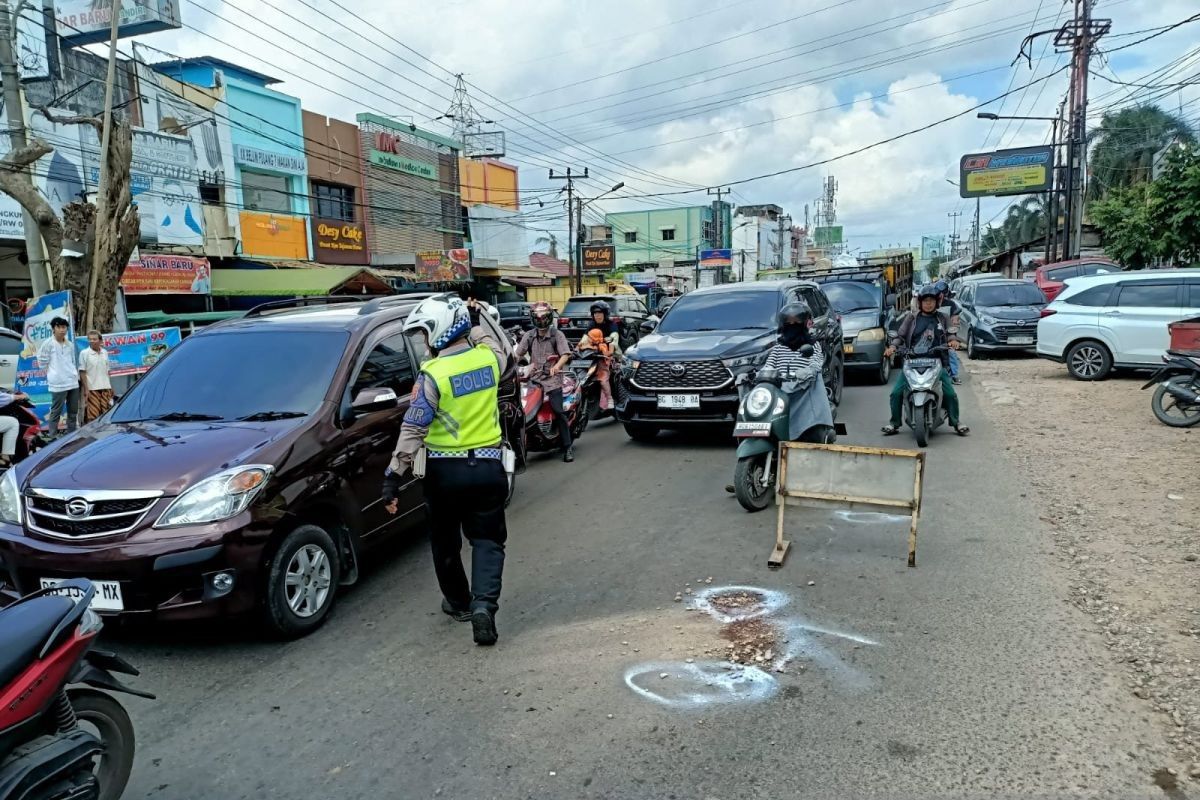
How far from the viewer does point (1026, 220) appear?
189ft

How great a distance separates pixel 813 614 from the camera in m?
4.43

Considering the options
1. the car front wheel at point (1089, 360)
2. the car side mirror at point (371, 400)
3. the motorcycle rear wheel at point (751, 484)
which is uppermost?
the car side mirror at point (371, 400)

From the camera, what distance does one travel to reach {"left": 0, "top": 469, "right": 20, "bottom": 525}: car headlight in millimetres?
4215

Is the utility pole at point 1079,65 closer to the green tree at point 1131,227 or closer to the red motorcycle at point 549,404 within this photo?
the green tree at point 1131,227

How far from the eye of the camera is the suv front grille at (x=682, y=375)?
854 centimetres

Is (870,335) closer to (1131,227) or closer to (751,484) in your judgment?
(751,484)

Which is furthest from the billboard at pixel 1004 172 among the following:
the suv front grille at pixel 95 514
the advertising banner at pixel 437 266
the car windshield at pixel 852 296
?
the suv front grille at pixel 95 514

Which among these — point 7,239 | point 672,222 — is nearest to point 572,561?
point 7,239

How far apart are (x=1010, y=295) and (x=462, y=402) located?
55.6ft

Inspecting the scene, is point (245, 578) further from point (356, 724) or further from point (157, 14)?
point (157, 14)

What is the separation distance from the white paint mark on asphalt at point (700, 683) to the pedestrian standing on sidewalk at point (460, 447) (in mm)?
891

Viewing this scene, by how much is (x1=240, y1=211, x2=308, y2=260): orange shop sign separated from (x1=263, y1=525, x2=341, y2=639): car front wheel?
20217 millimetres

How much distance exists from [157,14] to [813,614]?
21941 millimetres

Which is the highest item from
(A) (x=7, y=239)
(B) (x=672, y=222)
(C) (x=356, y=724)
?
(B) (x=672, y=222)
